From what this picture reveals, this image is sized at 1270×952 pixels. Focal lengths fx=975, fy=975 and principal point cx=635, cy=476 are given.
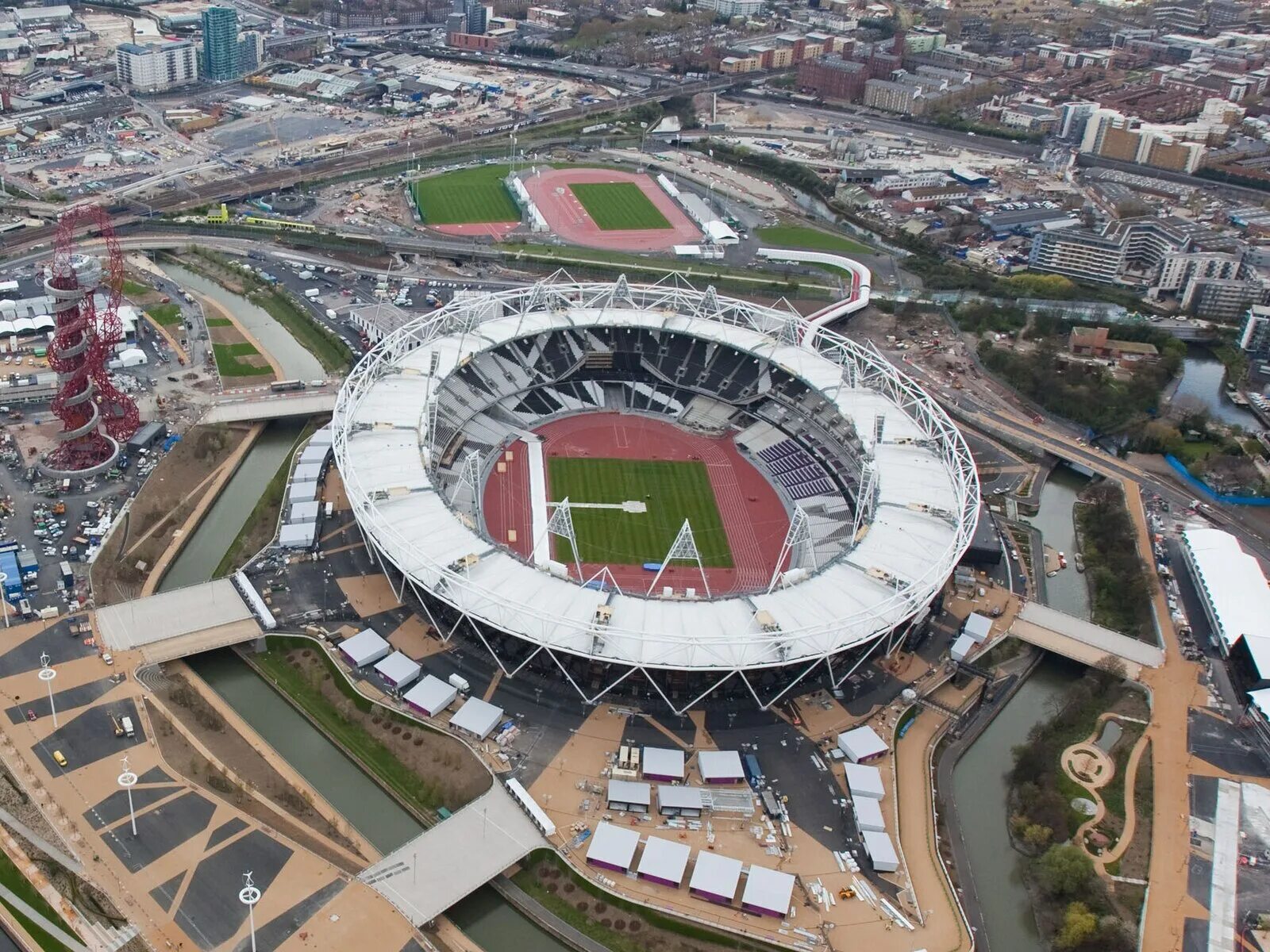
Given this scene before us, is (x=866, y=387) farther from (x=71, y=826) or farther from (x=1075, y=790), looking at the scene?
(x=71, y=826)

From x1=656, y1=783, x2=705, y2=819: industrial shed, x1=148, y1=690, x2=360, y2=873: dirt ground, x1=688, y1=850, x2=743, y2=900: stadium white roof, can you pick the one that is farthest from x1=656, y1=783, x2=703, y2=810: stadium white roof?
x1=148, y1=690, x2=360, y2=873: dirt ground

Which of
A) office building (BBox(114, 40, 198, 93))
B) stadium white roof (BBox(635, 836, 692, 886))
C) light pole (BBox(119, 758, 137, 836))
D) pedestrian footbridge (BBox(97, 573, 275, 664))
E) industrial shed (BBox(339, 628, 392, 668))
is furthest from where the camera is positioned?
office building (BBox(114, 40, 198, 93))

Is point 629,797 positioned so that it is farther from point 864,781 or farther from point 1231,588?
point 1231,588

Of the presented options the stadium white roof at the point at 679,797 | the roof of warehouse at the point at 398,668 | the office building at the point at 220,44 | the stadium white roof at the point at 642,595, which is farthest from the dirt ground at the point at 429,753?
the office building at the point at 220,44

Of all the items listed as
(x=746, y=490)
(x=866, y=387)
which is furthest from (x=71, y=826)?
(x=866, y=387)

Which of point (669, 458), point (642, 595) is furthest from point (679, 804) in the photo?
point (669, 458)

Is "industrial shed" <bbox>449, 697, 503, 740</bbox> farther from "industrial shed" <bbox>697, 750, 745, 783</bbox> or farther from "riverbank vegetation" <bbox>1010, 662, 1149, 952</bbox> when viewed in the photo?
"riverbank vegetation" <bbox>1010, 662, 1149, 952</bbox>
